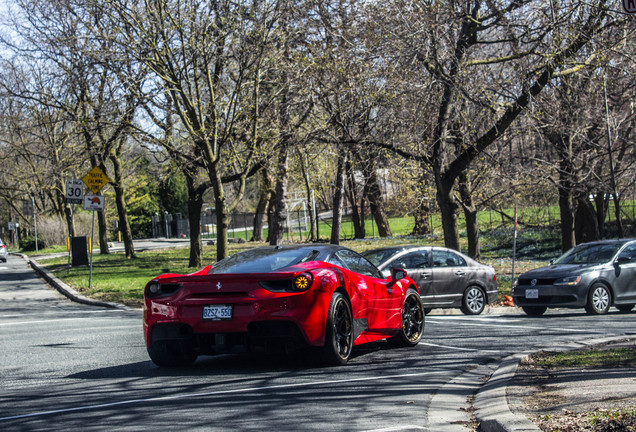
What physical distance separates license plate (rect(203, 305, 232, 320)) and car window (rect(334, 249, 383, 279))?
1756mm

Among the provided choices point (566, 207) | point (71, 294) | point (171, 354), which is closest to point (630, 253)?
point (566, 207)

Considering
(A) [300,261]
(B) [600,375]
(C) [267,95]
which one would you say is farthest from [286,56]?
(B) [600,375]

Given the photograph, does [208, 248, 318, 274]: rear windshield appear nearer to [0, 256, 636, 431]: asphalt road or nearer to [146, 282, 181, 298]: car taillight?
[146, 282, 181, 298]: car taillight

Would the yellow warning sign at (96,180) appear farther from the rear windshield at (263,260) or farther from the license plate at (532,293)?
the rear windshield at (263,260)

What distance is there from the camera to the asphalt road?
6129 mm

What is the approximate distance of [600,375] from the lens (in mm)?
7316

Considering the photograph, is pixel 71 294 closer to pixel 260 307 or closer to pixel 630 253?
pixel 630 253

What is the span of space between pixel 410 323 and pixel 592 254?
7692mm

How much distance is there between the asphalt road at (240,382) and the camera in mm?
6129

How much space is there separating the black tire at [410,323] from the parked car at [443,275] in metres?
4.80

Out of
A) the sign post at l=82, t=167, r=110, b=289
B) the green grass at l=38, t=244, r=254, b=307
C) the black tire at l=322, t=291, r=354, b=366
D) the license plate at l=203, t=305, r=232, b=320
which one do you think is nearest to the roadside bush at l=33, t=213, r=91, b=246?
the green grass at l=38, t=244, r=254, b=307

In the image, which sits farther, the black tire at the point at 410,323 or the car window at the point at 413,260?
the car window at the point at 413,260

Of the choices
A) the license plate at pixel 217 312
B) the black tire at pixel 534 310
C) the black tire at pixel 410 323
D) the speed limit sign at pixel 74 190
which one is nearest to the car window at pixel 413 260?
the black tire at pixel 534 310

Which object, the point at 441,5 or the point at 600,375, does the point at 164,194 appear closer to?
the point at 441,5
